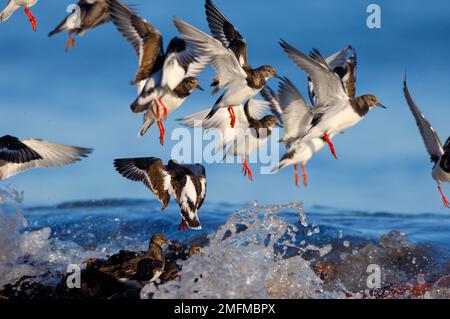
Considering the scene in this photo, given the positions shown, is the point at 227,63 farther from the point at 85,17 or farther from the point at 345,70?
the point at 85,17

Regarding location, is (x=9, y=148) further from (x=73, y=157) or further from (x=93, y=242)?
(x=93, y=242)

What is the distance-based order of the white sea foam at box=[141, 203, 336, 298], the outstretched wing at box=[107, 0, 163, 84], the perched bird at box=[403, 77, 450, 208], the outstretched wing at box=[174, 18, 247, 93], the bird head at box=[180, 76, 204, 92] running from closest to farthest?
the white sea foam at box=[141, 203, 336, 298]
the outstretched wing at box=[174, 18, 247, 93]
the perched bird at box=[403, 77, 450, 208]
the outstretched wing at box=[107, 0, 163, 84]
the bird head at box=[180, 76, 204, 92]

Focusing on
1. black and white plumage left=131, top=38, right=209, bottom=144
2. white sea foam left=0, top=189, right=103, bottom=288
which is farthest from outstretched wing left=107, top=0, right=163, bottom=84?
white sea foam left=0, top=189, right=103, bottom=288

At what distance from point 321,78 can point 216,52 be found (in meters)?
0.93

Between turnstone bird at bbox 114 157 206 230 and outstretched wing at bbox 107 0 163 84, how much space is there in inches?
45.8

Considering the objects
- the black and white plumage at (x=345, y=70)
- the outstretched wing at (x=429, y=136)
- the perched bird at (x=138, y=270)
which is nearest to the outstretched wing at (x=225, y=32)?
the black and white plumage at (x=345, y=70)

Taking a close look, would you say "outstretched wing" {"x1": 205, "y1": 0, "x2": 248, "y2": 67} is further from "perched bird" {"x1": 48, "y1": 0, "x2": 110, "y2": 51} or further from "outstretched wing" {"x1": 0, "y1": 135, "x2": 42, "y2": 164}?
"outstretched wing" {"x1": 0, "y1": 135, "x2": 42, "y2": 164}

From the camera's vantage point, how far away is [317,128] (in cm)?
877

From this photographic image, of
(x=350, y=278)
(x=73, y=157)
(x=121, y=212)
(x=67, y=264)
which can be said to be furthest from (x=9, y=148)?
(x=121, y=212)

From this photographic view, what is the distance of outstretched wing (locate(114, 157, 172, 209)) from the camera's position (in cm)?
852

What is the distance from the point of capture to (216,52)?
8.45 m

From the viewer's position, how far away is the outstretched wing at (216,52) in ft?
26.9

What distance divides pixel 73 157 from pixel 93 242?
2.57 m
